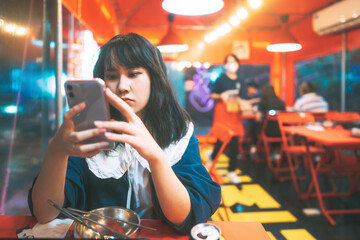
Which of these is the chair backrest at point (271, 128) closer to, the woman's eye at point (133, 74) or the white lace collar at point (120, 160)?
the white lace collar at point (120, 160)

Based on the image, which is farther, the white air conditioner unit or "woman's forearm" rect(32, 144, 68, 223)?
the white air conditioner unit

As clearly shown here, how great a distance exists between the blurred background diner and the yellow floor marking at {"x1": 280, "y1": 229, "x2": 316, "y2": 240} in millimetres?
20

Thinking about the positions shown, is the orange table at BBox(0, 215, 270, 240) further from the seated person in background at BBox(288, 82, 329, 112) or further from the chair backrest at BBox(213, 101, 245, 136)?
the seated person in background at BBox(288, 82, 329, 112)

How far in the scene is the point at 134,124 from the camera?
684 millimetres

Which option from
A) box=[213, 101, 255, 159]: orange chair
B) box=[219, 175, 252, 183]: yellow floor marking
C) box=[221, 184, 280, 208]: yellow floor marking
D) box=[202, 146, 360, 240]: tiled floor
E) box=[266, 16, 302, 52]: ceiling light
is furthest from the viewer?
box=[213, 101, 255, 159]: orange chair

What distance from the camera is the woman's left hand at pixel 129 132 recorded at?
0.64 m

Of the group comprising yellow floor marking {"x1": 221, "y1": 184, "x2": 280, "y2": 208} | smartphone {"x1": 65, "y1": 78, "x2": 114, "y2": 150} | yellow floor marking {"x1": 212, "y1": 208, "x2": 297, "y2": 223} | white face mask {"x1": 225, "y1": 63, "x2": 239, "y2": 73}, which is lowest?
yellow floor marking {"x1": 212, "y1": 208, "x2": 297, "y2": 223}

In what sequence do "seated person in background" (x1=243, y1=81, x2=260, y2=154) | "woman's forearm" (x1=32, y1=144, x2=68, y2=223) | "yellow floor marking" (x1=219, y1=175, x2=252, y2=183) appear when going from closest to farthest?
"woman's forearm" (x1=32, y1=144, x2=68, y2=223)
"yellow floor marking" (x1=219, y1=175, x2=252, y2=183)
"seated person in background" (x1=243, y1=81, x2=260, y2=154)

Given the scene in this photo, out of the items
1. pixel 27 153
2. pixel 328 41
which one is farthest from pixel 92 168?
pixel 328 41

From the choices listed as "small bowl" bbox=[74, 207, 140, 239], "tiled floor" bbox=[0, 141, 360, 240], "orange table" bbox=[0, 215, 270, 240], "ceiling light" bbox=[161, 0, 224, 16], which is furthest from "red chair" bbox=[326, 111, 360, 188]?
"small bowl" bbox=[74, 207, 140, 239]

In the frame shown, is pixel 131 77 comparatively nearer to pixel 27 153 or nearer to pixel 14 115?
pixel 14 115

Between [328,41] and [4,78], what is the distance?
220 inches

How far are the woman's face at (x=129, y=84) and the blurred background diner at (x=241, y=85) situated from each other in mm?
306

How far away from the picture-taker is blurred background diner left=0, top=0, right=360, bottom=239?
154 centimetres
